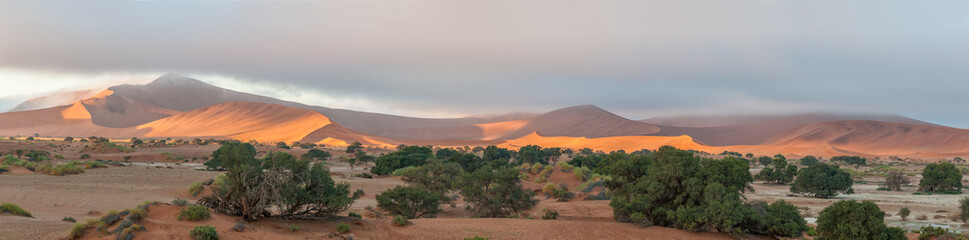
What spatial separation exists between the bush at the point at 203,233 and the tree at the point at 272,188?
1804mm

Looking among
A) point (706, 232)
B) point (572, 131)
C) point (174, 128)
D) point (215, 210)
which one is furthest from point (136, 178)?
point (572, 131)

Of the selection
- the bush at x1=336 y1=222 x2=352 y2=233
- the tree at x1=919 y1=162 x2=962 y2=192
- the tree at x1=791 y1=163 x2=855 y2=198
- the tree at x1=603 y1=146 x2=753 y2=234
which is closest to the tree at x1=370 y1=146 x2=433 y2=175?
the tree at x1=791 y1=163 x2=855 y2=198

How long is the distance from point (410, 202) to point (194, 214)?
35.9ft

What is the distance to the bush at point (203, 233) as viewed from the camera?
1245 centimetres

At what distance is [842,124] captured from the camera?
15388 cm

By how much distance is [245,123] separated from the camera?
14012 centimetres

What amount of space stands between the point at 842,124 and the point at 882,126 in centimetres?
1011

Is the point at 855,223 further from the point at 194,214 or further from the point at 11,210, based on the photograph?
the point at 11,210

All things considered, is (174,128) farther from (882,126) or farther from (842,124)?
(882,126)

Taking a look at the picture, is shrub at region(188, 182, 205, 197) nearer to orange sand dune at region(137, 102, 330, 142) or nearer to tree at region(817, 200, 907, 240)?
tree at region(817, 200, 907, 240)

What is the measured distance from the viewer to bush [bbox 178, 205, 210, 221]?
45.5ft

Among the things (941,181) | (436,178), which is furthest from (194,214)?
(941,181)

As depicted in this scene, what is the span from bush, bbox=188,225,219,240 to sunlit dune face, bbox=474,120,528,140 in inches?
6501

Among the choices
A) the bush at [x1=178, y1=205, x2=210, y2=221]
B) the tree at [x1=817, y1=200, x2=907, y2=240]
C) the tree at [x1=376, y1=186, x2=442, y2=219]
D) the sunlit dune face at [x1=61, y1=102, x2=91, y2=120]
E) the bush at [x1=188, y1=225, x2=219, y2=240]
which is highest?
the sunlit dune face at [x1=61, y1=102, x2=91, y2=120]
